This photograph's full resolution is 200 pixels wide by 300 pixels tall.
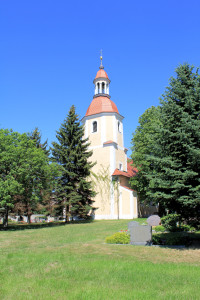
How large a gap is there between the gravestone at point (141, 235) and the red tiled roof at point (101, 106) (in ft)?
85.6

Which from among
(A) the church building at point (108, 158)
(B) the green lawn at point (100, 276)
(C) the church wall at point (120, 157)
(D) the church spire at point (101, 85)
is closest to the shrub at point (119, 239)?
(B) the green lawn at point (100, 276)

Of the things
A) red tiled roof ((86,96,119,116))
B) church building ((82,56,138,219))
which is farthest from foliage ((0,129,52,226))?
red tiled roof ((86,96,119,116))

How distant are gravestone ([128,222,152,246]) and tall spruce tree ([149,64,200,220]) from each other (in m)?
1.37

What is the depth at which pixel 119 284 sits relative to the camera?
4781mm

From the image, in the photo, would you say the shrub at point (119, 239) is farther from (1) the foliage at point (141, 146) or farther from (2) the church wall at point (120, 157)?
(2) the church wall at point (120, 157)

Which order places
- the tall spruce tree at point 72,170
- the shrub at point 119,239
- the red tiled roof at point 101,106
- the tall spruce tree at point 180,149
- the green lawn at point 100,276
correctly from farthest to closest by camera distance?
1. the red tiled roof at point 101,106
2. the tall spruce tree at point 72,170
3. the shrub at point 119,239
4. the tall spruce tree at point 180,149
5. the green lawn at point 100,276

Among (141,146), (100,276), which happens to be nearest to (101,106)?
(141,146)

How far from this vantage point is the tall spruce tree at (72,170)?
25.5 m

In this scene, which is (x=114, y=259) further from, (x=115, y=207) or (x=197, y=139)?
(x=115, y=207)

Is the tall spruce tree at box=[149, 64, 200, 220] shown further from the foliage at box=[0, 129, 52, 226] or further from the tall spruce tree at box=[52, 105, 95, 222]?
the tall spruce tree at box=[52, 105, 95, 222]

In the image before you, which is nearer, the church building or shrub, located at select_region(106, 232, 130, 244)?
shrub, located at select_region(106, 232, 130, 244)

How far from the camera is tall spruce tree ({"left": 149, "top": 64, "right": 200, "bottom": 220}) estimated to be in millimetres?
8617

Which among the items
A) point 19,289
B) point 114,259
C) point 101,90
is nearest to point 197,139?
point 114,259

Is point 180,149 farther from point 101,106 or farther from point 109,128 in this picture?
point 101,106
